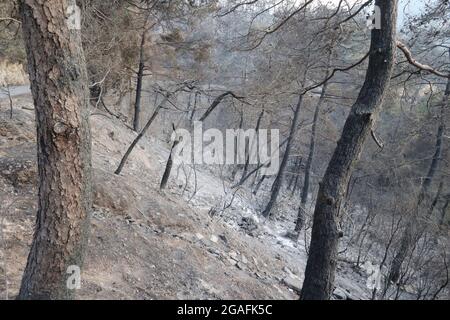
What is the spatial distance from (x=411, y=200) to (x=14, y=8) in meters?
9.83

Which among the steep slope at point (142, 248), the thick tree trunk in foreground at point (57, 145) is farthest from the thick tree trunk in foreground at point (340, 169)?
the thick tree trunk in foreground at point (57, 145)

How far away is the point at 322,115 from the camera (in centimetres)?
1367

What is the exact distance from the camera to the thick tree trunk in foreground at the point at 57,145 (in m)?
2.26

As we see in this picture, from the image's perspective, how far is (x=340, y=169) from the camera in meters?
3.38

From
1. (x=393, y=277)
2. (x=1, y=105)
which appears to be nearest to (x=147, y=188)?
(x=1, y=105)

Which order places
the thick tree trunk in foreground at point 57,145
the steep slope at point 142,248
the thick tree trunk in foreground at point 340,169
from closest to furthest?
the thick tree trunk in foreground at point 57,145 → the thick tree trunk in foreground at point 340,169 → the steep slope at point 142,248

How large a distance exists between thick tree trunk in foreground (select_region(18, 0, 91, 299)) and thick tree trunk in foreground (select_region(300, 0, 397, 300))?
7.16ft

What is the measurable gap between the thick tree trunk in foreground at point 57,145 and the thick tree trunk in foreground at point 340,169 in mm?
2182

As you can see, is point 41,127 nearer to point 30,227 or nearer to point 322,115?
point 30,227

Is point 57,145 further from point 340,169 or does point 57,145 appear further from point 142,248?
point 142,248

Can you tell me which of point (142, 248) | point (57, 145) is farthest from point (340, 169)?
point (142, 248)

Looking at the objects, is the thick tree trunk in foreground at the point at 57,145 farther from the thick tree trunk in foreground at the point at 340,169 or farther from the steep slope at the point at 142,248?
the thick tree trunk in foreground at the point at 340,169

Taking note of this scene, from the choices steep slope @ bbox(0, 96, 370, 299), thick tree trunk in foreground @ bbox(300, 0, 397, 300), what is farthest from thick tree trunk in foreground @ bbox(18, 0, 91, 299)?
thick tree trunk in foreground @ bbox(300, 0, 397, 300)

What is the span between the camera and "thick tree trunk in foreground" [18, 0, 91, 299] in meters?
2.26
